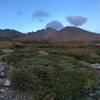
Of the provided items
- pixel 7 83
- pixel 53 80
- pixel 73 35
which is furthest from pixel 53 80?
pixel 73 35

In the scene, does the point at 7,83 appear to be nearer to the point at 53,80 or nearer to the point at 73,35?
the point at 53,80

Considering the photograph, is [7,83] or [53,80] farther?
[7,83]

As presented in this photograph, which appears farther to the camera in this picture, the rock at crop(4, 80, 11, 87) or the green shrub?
the rock at crop(4, 80, 11, 87)

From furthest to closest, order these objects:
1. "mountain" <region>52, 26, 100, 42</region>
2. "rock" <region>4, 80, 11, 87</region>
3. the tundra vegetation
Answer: "mountain" <region>52, 26, 100, 42</region>, "rock" <region>4, 80, 11, 87</region>, the tundra vegetation

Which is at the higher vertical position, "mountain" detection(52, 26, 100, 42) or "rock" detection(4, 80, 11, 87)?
"mountain" detection(52, 26, 100, 42)

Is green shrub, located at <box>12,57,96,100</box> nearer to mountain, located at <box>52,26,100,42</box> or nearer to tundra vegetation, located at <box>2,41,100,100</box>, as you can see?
tundra vegetation, located at <box>2,41,100,100</box>

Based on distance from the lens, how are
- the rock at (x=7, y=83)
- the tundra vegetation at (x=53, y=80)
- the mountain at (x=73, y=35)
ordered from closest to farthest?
the tundra vegetation at (x=53, y=80)
the rock at (x=7, y=83)
the mountain at (x=73, y=35)

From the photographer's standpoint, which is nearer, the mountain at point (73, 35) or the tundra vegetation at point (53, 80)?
the tundra vegetation at point (53, 80)

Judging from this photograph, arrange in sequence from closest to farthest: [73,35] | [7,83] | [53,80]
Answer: [53,80] → [7,83] → [73,35]

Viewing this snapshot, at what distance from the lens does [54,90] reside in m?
14.0

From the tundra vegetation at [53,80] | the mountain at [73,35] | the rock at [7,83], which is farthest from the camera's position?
the mountain at [73,35]

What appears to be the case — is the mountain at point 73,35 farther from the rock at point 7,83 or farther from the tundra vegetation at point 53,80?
the tundra vegetation at point 53,80

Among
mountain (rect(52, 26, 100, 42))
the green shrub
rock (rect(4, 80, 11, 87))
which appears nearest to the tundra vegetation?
the green shrub

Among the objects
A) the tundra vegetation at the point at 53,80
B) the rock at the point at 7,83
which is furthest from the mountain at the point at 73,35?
the tundra vegetation at the point at 53,80
